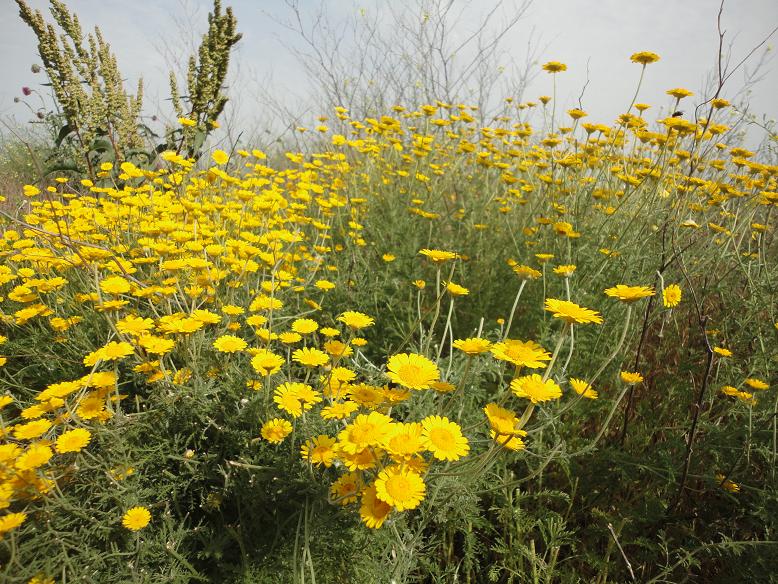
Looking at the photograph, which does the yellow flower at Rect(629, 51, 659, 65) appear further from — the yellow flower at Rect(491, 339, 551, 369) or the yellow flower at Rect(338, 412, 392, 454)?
the yellow flower at Rect(338, 412, 392, 454)

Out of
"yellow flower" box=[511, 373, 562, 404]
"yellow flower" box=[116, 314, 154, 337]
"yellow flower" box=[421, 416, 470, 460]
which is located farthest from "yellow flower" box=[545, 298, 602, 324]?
"yellow flower" box=[116, 314, 154, 337]

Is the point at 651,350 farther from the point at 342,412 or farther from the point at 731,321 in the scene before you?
the point at 342,412

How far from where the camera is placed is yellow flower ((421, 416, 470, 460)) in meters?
0.90

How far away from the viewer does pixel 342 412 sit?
109cm

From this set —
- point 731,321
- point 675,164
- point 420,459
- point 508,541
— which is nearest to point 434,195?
point 675,164

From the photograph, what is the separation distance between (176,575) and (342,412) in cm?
60

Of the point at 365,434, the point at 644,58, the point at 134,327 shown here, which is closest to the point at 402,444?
the point at 365,434

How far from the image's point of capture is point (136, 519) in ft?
3.60

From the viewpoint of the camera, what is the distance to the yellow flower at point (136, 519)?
1.08 m

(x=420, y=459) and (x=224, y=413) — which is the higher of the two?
(x=420, y=459)

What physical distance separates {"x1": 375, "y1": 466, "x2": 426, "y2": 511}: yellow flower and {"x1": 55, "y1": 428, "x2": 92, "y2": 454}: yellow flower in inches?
32.5

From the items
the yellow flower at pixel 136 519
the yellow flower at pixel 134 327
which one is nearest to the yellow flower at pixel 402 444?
the yellow flower at pixel 136 519

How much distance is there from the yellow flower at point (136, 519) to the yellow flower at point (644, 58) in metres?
3.01

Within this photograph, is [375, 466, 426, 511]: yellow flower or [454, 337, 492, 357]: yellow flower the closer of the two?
[375, 466, 426, 511]: yellow flower
